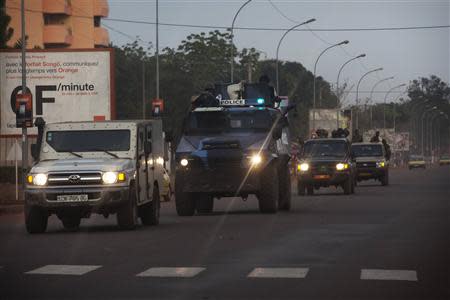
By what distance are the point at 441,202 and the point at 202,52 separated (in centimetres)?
8665

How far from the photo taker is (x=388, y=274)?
14805mm

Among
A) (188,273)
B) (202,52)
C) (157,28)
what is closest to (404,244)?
(188,273)

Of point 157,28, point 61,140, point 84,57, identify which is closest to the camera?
point 61,140

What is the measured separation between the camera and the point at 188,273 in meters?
15.0

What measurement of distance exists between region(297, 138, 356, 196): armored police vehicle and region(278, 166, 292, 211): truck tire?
11.5m

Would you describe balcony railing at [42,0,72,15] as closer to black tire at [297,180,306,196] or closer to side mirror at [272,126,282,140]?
black tire at [297,180,306,196]

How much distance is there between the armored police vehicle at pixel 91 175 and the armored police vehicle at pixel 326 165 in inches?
704

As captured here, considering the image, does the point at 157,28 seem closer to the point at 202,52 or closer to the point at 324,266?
the point at 324,266

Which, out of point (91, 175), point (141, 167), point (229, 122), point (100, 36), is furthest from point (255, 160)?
point (100, 36)

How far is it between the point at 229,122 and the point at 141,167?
573 cm

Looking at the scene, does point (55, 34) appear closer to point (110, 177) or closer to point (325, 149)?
Result: point (325, 149)

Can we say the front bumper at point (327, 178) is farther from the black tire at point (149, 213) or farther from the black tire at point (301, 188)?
the black tire at point (149, 213)

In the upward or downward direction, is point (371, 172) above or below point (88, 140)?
below

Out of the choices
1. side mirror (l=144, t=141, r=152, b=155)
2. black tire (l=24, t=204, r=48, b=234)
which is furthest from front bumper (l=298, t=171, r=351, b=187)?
black tire (l=24, t=204, r=48, b=234)
